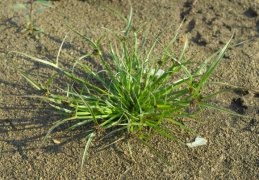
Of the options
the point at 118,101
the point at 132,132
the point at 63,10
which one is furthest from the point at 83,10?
the point at 132,132

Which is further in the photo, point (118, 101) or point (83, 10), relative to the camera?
point (83, 10)

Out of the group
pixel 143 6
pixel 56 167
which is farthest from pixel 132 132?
pixel 143 6

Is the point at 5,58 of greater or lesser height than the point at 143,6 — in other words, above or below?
below

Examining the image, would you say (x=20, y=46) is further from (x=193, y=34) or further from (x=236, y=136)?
(x=236, y=136)

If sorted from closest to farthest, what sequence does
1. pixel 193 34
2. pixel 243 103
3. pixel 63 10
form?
pixel 243 103 < pixel 193 34 < pixel 63 10

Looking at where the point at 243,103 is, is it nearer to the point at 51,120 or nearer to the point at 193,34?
the point at 193,34

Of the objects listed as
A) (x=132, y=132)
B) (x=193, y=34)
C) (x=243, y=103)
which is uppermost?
(x=193, y=34)

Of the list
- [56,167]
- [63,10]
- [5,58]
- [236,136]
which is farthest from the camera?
[63,10]
